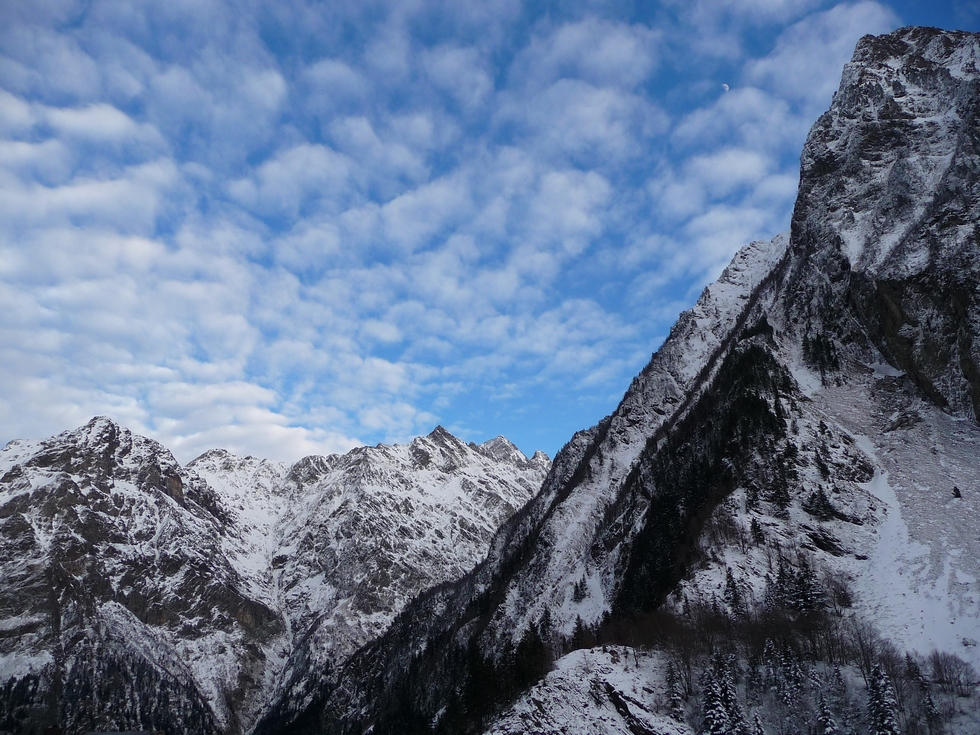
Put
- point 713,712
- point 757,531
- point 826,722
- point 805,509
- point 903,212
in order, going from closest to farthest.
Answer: point 826,722
point 713,712
point 757,531
point 805,509
point 903,212

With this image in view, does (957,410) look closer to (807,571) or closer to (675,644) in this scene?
(807,571)

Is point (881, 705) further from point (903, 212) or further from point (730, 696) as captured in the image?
point (903, 212)

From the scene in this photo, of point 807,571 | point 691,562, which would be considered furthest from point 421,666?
point 807,571

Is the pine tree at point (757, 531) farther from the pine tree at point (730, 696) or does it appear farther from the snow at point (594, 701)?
the snow at point (594, 701)

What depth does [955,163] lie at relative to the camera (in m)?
124

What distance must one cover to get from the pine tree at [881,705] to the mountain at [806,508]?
0.67 ft

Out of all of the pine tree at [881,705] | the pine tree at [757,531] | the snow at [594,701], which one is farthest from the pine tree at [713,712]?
the pine tree at [757,531]

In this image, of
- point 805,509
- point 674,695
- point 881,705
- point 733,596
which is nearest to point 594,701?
point 674,695

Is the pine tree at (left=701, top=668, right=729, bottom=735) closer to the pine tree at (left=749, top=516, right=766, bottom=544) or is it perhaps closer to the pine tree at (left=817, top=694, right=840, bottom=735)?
the pine tree at (left=817, top=694, right=840, bottom=735)

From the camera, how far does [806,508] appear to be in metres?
96.1

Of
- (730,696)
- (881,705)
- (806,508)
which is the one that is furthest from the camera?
(806,508)

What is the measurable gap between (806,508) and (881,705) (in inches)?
1468

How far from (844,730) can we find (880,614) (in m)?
19.0

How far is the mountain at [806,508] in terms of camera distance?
237 feet
